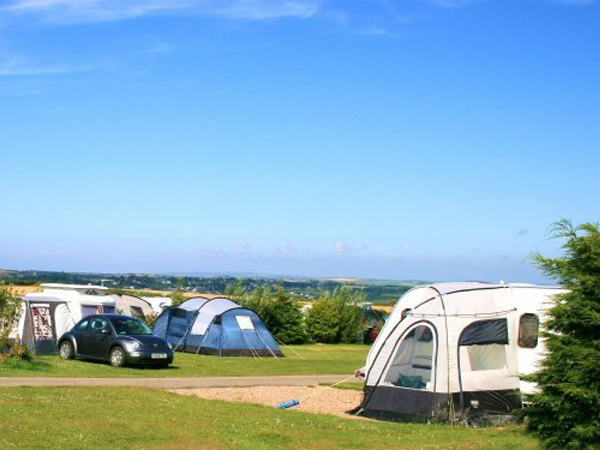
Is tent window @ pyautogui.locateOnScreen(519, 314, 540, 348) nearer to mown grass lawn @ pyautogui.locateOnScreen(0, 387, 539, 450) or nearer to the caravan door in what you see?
mown grass lawn @ pyautogui.locateOnScreen(0, 387, 539, 450)

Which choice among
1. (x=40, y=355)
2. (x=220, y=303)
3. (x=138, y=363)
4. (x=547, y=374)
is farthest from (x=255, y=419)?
(x=220, y=303)

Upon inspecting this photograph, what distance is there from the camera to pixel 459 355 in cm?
1617

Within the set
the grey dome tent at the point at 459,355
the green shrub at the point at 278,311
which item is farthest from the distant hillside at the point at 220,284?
the grey dome tent at the point at 459,355

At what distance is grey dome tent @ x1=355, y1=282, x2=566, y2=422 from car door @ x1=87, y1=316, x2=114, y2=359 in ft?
34.9

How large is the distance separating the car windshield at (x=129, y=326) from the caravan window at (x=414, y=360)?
1120 centimetres

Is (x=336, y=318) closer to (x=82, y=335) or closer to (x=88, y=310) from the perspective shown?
(x=88, y=310)

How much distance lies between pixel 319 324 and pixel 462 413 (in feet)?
89.4

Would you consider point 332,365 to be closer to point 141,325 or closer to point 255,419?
point 141,325

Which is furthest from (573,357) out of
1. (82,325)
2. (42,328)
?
(42,328)

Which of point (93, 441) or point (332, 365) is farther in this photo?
point (332, 365)

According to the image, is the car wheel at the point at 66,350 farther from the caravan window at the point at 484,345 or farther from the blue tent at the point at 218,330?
the caravan window at the point at 484,345

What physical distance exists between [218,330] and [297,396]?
1262 cm

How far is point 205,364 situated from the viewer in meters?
27.1

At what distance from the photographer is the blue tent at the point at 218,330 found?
31297 mm
